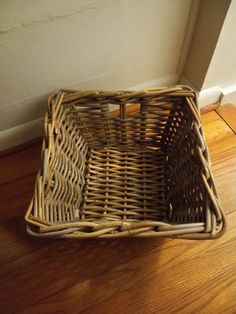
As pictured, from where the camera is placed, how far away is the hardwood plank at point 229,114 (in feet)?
3.09

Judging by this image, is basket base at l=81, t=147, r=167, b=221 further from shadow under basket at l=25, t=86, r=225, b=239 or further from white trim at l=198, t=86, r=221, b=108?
white trim at l=198, t=86, r=221, b=108

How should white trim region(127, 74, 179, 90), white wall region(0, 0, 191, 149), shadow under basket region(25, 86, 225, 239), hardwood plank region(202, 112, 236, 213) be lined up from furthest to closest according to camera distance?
white trim region(127, 74, 179, 90)
hardwood plank region(202, 112, 236, 213)
white wall region(0, 0, 191, 149)
shadow under basket region(25, 86, 225, 239)

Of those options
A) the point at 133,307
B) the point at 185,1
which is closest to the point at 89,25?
the point at 185,1

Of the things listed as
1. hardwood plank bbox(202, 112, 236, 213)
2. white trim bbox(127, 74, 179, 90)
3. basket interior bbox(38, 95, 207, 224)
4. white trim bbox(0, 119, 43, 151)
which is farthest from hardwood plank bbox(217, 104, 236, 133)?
white trim bbox(0, 119, 43, 151)

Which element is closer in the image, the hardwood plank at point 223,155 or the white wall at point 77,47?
the white wall at point 77,47

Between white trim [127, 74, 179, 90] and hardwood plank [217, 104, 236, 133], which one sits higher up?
white trim [127, 74, 179, 90]

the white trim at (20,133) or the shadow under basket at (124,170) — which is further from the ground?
the white trim at (20,133)

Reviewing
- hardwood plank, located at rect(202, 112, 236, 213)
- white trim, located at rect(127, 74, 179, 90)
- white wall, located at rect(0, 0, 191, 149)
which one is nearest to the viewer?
white wall, located at rect(0, 0, 191, 149)

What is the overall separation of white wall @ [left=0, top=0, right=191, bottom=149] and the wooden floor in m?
0.31

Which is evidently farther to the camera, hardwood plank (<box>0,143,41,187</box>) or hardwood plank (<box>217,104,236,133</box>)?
hardwood plank (<box>217,104,236,133</box>)

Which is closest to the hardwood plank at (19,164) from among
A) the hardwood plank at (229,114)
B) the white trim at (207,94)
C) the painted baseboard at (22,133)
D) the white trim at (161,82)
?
the painted baseboard at (22,133)

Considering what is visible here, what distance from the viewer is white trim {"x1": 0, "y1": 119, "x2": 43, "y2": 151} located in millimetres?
829

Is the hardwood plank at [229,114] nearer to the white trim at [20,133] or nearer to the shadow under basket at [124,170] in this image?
the shadow under basket at [124,170]

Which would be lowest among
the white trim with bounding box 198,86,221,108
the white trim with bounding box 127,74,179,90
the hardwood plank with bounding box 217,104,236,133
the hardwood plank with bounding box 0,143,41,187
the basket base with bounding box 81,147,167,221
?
the basket base with bounding box 81,147,167,221
